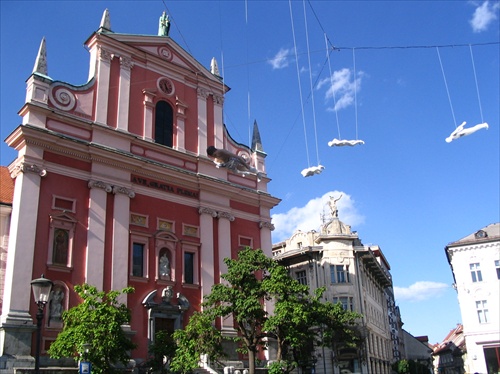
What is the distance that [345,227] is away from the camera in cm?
4588

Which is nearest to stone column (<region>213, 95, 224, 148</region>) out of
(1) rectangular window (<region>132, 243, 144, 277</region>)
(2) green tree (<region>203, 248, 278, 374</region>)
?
(1) rectangular window (<region>132, 243, 144, 277</region>)

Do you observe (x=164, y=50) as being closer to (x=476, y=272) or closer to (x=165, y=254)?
(x=165, y=254)

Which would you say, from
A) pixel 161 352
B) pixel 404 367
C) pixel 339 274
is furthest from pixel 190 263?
pixel 404 367

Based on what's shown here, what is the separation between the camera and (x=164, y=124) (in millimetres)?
29922

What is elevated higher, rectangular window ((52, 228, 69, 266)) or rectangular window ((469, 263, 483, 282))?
rectangular window ((469, 263, 483, 282))

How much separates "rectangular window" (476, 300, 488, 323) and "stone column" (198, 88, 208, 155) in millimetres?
25144

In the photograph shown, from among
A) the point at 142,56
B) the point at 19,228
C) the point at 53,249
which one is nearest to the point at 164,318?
the point at 53,249

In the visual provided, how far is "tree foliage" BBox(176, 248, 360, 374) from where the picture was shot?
71.4 ft

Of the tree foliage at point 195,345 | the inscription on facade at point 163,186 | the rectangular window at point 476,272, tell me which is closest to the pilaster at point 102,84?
the inscription on facade at point 163,186

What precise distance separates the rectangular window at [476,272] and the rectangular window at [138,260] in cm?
2759

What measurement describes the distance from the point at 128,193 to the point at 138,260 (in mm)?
3391

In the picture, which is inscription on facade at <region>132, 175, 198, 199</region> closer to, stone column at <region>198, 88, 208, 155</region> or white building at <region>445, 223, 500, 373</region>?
stone column at <region>198, 88, 208, 155</region>

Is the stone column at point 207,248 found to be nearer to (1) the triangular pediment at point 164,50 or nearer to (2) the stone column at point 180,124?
(2) the stone column at point 180,124

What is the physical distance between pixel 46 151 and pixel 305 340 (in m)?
14.5
